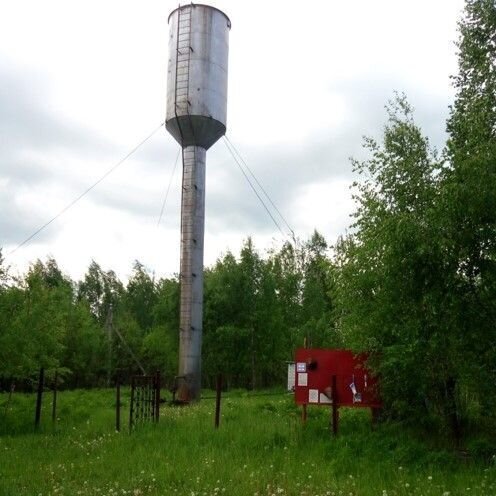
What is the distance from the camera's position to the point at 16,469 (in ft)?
33.8

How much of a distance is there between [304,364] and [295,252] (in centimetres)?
3925

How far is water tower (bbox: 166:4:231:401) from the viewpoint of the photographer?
23.4 metres

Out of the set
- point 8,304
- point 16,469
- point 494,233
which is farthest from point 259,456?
point 8,304

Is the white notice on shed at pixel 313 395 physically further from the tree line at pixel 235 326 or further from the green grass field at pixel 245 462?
the tree line at pixel 235 326

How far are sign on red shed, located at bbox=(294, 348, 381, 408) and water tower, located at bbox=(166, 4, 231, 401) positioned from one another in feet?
37.9

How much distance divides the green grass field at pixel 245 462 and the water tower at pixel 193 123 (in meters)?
9.55

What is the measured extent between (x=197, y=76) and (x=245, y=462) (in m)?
17.1

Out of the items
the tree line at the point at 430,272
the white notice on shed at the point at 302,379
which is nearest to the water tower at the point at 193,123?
the tree line at the point at 430,272

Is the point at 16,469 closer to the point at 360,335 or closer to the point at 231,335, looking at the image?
the point at 360,335

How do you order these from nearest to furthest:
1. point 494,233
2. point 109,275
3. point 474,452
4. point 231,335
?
point 494,233 → point 474,452 → point 231,335 → point 109,275

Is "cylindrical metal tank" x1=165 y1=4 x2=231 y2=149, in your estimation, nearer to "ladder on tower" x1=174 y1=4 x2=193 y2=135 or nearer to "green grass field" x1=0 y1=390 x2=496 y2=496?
"ladder on tower" x1=174 y1=4 x2=193 y2=135

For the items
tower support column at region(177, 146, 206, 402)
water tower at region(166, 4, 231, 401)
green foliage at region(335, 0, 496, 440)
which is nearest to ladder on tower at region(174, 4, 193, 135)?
water tower at region(166, 4, 231, 401)

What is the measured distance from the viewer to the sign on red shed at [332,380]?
12.1m

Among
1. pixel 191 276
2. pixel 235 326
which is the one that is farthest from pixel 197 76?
pixel 235 326
